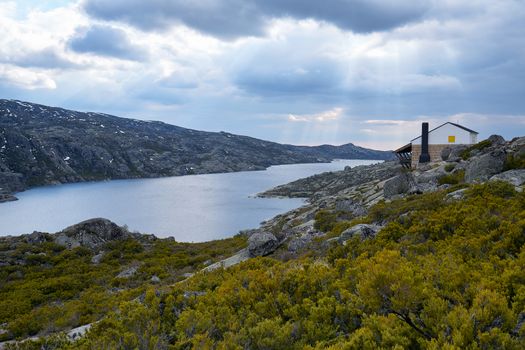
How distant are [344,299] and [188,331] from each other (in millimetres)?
3073

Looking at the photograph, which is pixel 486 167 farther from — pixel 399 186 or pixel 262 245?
pixel 262 245

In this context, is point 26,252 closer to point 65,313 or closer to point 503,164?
point 65,313

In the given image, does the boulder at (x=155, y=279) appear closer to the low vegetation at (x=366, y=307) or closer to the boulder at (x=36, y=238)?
the low vegetation at (x=366, y=307)

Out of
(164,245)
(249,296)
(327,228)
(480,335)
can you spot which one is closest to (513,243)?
(480,335)

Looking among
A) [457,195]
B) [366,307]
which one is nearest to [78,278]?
[366,307]

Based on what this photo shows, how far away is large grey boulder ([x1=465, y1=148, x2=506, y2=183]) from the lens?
2142 cm

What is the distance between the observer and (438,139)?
1714 inches

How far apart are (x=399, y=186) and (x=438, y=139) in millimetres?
19798

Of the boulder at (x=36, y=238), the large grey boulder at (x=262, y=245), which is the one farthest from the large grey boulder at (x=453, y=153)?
the boulder at (x=36, y=238)

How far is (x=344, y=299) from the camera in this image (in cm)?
742

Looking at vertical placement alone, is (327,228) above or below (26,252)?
above

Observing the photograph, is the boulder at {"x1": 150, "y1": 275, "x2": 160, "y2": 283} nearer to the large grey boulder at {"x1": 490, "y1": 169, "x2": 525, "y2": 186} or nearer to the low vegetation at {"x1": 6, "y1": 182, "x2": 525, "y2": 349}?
the low vegetation at {"x1": 6, "y1": 182, "x2": 525, "y2": 349}

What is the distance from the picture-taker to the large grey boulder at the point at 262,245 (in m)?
20.6

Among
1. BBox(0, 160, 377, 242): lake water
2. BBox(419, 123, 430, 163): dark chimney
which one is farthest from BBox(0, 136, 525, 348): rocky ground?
BBox(0, 160, 377, 242): lake water
